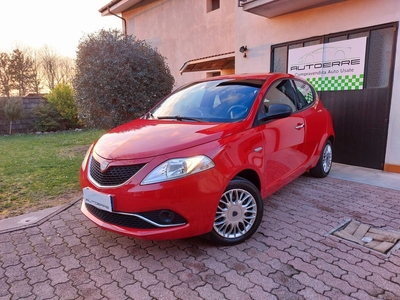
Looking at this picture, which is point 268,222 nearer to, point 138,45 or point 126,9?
point 138,45

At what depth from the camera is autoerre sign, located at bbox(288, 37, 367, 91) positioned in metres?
5.11

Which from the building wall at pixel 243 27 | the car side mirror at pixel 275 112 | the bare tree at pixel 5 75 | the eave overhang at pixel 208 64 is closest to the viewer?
the car side mirror at pixel 275 112

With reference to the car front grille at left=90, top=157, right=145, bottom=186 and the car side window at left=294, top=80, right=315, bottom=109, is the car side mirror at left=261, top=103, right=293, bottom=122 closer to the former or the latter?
the car side window at left=294, top=80, right=315, bottom=109

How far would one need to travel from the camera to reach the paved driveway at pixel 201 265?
Result: 2059 millimetres

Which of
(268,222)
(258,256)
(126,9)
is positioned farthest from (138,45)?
(126,9)

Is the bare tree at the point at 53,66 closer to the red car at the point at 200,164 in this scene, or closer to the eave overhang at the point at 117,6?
the eave overhang at the point at 117,6

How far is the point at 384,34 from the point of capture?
4.77m

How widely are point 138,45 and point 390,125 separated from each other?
210 inches

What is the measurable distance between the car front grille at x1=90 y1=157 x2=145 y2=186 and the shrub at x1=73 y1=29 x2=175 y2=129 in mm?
3980

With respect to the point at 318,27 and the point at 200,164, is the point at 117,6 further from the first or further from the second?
the point at 200,164

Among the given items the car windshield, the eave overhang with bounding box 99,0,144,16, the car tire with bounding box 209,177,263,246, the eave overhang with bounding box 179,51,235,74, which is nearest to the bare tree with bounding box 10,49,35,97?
the eave overhang with bounding box 99,0,144,16

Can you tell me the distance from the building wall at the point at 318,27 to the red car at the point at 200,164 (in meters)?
2.46

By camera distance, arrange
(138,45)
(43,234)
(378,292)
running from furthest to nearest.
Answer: (138,45) < (43,234) < (378,292)

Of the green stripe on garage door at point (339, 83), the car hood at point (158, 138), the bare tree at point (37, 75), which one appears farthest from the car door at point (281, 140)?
the bare tree at point (37, 75)
